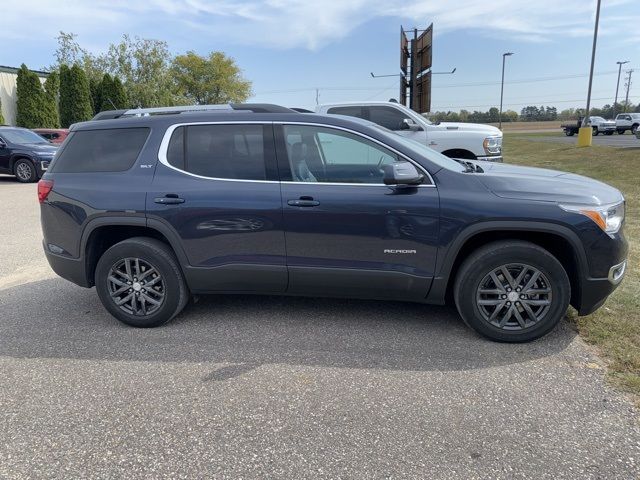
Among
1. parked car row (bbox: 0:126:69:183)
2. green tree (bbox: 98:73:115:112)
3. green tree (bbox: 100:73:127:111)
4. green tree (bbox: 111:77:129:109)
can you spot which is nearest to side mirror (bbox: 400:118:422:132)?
parked car row (bbox: 0:126:69:183)

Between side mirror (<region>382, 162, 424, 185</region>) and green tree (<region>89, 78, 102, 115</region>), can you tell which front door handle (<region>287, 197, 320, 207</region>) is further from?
green tree (<region>89, 78, 102, 115</region>)

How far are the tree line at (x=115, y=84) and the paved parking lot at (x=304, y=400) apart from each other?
9405 mm

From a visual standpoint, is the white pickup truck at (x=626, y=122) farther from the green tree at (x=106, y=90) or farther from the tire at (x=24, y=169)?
the tire at (x=24, y=169)

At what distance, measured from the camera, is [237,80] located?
6209 centimetres

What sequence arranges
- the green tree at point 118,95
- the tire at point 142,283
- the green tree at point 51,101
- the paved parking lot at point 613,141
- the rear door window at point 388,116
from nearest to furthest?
the tire at point 142,283, the rear door window at point 388,116, the paved parking lot at point 613,141, the green tree at point 51,101, the green tree at point 118,95

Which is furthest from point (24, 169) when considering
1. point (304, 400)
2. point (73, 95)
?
point (304, 400)

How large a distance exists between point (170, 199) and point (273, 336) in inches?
55.4

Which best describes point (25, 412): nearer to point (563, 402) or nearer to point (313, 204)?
point (313, 204)

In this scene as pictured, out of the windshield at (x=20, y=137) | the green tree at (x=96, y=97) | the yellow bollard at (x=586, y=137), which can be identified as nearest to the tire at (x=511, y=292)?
the windshield at (x=20, y=137)

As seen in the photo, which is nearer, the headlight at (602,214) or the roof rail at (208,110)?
the headlight at (602,214)

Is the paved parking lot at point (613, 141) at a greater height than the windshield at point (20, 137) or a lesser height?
lesser

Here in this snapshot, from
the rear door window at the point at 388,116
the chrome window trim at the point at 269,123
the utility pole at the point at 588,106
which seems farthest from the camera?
the utility pole at the point at 588,106

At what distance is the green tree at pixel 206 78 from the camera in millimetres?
59812

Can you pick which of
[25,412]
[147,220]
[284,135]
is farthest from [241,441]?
[284,135]
